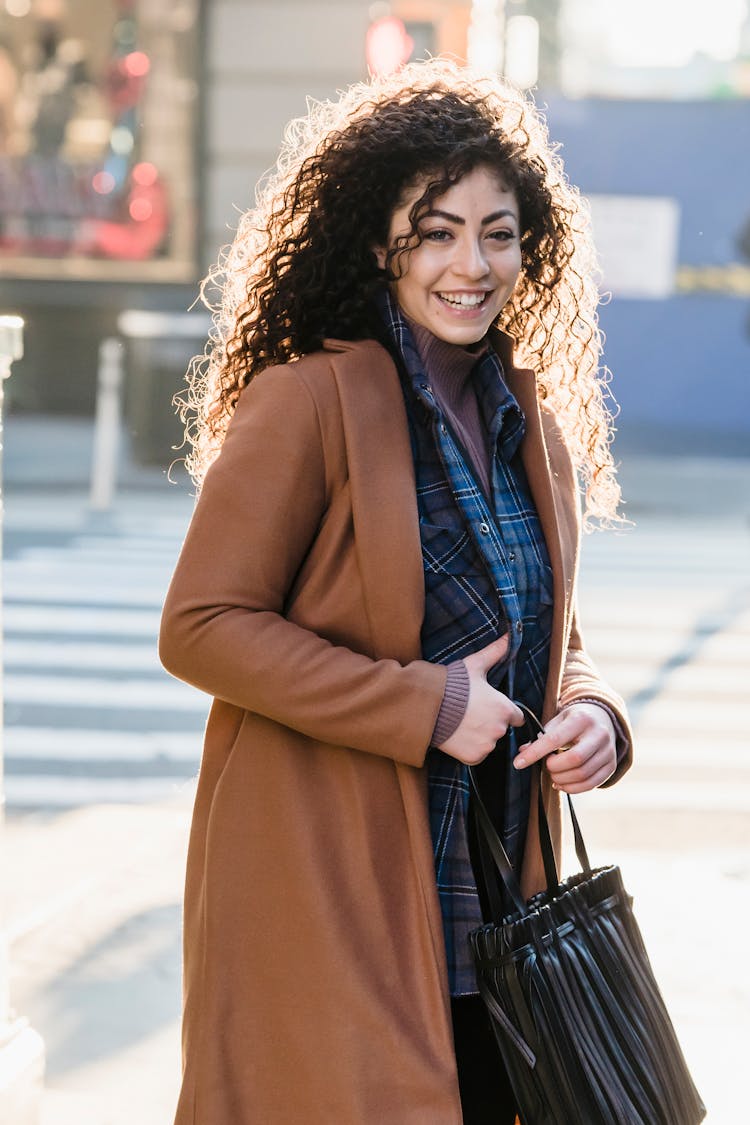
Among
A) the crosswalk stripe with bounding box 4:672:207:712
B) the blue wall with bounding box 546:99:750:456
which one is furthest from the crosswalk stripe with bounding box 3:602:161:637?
the blue wall with bounding box 546:99:750:456

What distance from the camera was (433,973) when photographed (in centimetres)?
196

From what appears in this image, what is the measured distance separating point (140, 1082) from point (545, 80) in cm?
1938

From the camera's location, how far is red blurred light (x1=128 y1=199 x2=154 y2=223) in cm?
1591

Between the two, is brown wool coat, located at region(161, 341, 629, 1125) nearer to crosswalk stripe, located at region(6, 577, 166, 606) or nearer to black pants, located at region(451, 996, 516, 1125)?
black pants, located at region(451, 996, 516, 1125)

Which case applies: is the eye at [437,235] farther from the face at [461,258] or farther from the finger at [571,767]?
the finger at [571,767]

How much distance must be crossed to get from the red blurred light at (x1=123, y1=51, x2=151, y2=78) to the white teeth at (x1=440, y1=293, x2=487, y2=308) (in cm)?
1471

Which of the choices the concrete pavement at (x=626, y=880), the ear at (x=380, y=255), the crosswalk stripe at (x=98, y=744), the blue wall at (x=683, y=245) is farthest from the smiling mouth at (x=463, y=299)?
the blue wall at (x=683, y=245)

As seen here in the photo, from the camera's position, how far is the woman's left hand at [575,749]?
6.64 ft

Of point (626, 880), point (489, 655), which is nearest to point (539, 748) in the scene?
point (489, 655)

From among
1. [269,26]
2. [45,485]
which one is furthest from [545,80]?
[45,485]

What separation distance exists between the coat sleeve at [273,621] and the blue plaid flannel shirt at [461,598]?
12 cm

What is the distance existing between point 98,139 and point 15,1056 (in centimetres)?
1478

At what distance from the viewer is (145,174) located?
1597 centimetres

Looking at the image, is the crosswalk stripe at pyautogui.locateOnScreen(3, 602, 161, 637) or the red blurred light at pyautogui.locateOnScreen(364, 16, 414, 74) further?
the red blurred light at pyautogui.locateOnScreen(364, 16, 414, 74)
